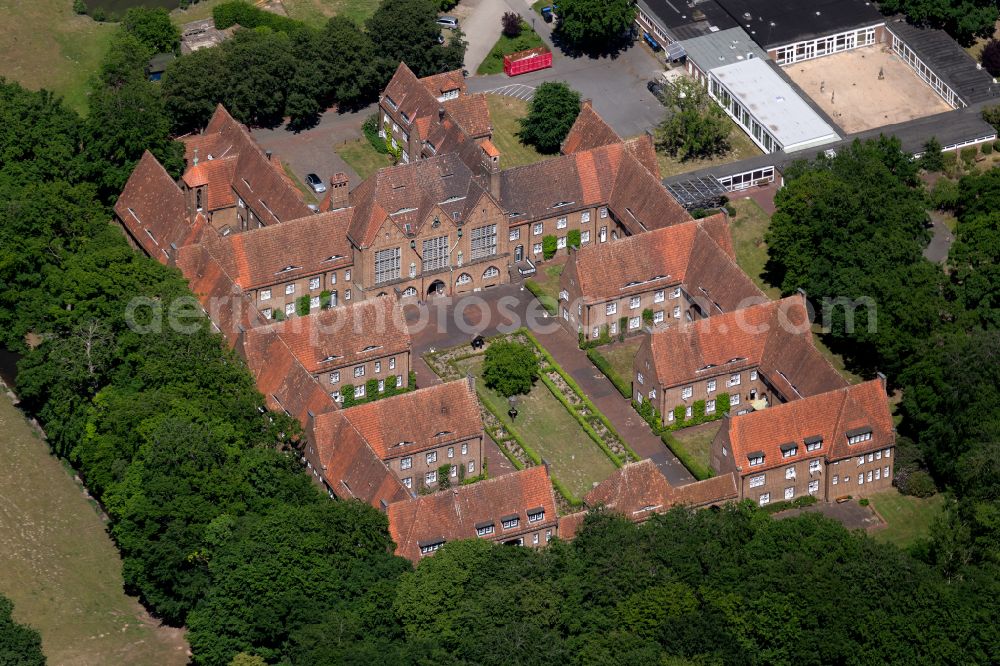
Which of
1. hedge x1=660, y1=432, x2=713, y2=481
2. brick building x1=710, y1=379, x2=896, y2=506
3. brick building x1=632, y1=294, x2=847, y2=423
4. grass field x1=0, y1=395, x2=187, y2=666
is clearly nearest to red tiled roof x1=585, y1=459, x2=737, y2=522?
brick building x1=710, y1=379, x2=896, y2=506

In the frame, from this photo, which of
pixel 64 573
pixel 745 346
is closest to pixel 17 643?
pixel 64 573

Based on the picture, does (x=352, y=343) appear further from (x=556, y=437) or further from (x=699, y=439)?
(x=699, y=439)

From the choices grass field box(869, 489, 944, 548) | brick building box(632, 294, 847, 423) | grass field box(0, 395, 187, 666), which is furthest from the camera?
brick building box(632, 294, 847, 423)

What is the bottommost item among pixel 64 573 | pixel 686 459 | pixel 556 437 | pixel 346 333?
pixel 64 573

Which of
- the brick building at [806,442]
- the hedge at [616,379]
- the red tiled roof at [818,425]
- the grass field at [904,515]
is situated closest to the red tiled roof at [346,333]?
the hedge at [616,379]

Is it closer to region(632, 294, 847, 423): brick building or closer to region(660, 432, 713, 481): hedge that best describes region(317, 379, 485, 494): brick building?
region(660, 432, 713, 481): hedge
